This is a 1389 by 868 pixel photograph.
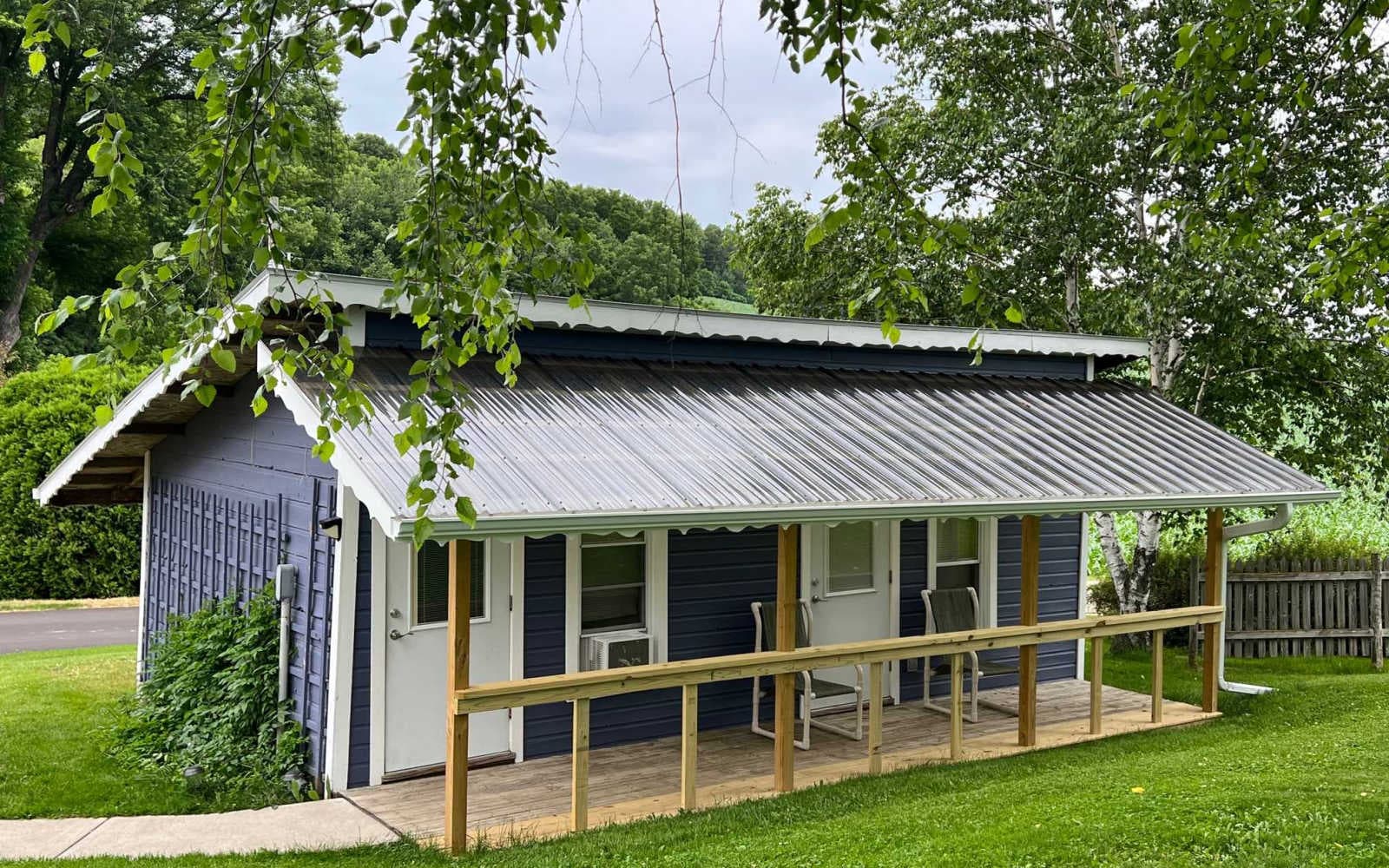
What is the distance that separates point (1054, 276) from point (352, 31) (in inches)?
558

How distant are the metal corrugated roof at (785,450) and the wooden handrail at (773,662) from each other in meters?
0.89

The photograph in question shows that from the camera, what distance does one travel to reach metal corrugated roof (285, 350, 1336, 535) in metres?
6.33

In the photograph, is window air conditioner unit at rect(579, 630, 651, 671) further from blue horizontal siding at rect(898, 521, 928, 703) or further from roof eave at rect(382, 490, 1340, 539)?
blue horizontal siding at rect(898, 521, 928, 703)

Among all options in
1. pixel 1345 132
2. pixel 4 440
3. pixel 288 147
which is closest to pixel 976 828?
pixel 288 147

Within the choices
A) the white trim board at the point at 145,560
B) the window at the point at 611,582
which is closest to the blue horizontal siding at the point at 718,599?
the window at the point at 611,582

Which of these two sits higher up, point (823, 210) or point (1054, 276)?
point (1054, 276)

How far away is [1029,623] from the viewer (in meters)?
8.39

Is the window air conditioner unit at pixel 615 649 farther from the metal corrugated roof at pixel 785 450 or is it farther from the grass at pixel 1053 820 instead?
the grass at pixel 1053 820

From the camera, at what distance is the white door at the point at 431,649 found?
289 inches

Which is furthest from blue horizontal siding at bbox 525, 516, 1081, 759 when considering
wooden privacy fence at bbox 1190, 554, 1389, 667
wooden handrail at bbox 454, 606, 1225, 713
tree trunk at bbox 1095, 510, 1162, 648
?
wooden privacy fence at bbox 1190, 554, 1389, 667

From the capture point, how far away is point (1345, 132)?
13.5m

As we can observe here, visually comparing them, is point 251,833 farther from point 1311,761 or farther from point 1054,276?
point 1054,276

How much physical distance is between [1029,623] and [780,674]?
7.09 ft

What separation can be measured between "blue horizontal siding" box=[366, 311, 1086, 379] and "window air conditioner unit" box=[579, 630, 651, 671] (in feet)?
6.86
